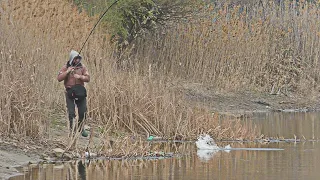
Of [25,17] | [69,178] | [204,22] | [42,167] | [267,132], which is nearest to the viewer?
[69,178]

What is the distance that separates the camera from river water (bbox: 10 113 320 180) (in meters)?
12.1

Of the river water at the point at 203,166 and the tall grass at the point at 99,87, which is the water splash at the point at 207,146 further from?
the tall grass at the point at 99,87

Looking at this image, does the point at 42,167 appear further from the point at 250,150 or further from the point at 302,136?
the point at 302,136

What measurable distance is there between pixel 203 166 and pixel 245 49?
1785 cm

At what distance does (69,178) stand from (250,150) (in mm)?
4822

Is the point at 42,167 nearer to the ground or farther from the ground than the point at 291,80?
nearer to the ground

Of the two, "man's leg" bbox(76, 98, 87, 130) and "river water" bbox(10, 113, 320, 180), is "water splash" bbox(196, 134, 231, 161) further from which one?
"man's leg" bbox(76, 98, 87, 130)

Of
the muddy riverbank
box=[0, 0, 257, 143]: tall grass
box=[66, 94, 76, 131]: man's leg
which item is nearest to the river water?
box=[0, 0, 257, 143]: tall grass

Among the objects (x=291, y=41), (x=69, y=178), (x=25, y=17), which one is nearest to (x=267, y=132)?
(x=25, y=17)

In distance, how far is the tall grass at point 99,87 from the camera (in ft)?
49.2

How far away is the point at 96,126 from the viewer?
18.4 metres

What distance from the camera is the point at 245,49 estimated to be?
30.9 meters

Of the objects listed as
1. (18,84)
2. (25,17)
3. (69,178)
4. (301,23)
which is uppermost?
(301,23)

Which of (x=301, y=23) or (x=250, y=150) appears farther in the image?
(x=301, y=23)
